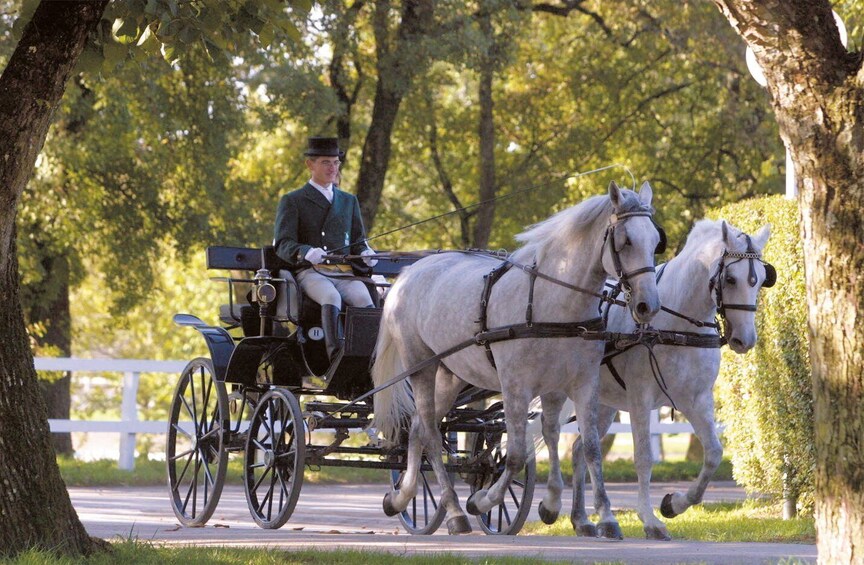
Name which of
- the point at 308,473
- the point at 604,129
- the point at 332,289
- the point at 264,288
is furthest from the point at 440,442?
the point at 604,129

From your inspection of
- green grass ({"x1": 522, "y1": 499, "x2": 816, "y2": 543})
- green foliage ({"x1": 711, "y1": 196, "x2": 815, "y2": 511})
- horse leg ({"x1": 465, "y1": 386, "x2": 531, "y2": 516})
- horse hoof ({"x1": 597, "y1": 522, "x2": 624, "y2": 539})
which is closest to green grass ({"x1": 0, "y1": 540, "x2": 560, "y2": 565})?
horse leg ({"x1": 465, "y1": 386, "x2": 531, "y2": 516})

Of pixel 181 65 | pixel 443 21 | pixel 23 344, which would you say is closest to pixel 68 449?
pixel 181 65

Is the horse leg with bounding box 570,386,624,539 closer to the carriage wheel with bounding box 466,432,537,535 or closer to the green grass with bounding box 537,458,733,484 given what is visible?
the carriage wheel with bounding box 466,432,537,535

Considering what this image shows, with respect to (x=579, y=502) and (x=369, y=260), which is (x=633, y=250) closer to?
(x=579, y=502)

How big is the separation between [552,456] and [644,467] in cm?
61

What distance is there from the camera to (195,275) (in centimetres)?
3188

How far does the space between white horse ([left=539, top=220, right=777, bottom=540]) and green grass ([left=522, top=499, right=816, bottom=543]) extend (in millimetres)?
926

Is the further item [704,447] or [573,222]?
[704,447]

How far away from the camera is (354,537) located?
907 cm

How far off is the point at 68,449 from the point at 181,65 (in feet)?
20.3

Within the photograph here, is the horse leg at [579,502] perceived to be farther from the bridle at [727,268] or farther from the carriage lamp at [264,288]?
the carriage lamp at [264,288]

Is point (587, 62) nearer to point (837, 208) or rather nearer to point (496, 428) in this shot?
point (496, 428)

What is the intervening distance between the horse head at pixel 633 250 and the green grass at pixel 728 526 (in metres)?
2.50

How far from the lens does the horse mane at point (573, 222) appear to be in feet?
27.1
